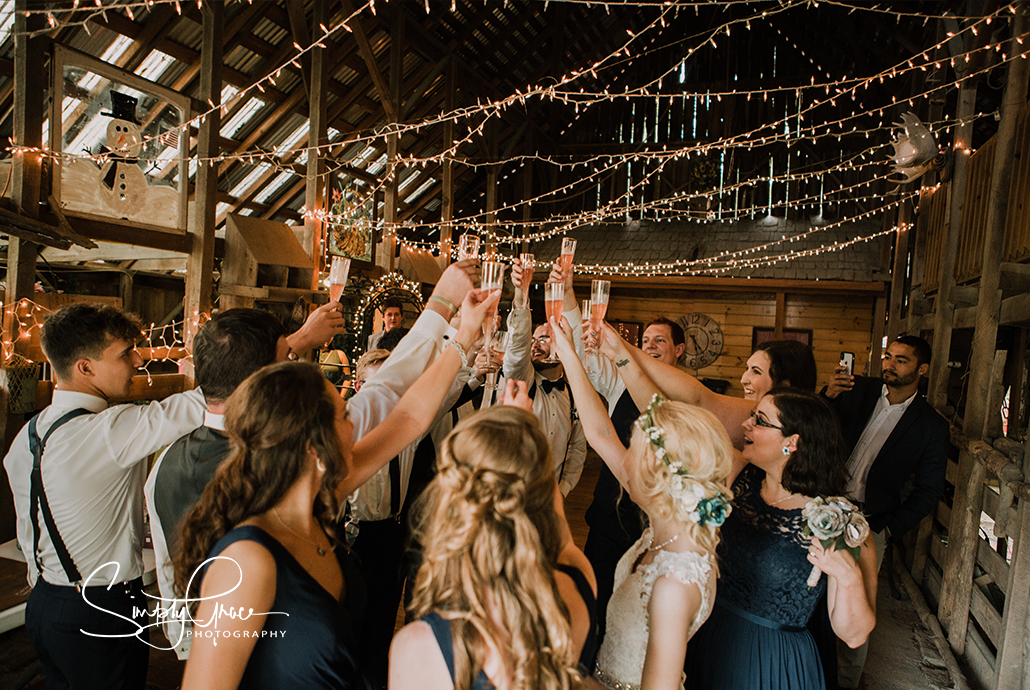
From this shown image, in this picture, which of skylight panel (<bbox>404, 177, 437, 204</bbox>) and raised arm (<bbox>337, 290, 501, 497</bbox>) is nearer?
raised arm (<bbox>337, 290, 501, 497</bbox>)

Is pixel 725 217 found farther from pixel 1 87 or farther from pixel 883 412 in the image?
pixel 1 87

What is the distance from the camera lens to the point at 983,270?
3.09 metres

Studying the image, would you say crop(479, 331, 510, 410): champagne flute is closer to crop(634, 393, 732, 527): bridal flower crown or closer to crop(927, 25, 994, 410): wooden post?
crop(634, 393, 732, 527): bridal flower crown

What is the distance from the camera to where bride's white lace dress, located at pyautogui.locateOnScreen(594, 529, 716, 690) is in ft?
3.98

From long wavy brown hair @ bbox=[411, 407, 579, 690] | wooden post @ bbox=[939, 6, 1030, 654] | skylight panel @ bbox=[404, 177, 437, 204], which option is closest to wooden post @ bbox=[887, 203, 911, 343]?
wooden post @ bbox=[939, 6, 1030, 654]

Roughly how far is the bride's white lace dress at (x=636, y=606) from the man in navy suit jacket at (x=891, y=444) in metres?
1.65

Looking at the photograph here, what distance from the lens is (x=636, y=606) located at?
4.42 ft

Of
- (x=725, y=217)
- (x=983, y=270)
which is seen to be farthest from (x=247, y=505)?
(x=725, y=217)

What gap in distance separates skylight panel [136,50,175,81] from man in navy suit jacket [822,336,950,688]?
273 inches

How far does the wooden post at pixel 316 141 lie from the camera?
231 inches

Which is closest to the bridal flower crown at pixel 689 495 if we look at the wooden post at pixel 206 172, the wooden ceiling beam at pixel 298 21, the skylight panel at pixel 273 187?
the wooden post at pixel 206 172

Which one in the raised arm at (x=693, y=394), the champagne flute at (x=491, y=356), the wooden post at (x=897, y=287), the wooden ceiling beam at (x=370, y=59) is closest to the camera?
Result: the champagne flute at (x=491, y=356)

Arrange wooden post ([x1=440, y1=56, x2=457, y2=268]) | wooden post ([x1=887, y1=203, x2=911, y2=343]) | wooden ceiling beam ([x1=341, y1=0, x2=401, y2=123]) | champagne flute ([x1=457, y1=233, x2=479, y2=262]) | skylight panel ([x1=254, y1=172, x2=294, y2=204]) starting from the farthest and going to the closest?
skylight panel ([x1=254, y1=172, x2=294, y2=204]) < wooden post ([x1=440, y1=56, x2=457, y2=268]) < wooden ceiling beam ([x1=341, y1=0, x2=401, y2=123]) < wooden post ([x1=887, y1=203, x2=911, y2=343]) < champagne flute ([x1=457, y1=233, x2=479, y2=262])

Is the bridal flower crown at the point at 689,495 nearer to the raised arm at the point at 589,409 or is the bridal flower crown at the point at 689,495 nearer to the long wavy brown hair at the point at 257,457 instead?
the raised arm at the point at 589,409
